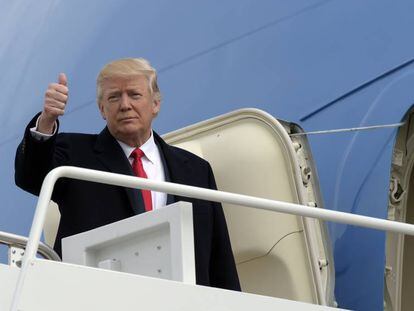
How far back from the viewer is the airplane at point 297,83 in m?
5.19

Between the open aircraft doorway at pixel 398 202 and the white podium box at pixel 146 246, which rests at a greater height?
the open aircraft doorway at pixel 398 202

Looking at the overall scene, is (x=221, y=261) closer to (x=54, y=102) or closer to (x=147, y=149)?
(x=147, y=149)

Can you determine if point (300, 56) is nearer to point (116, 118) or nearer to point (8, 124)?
point (116, 118)

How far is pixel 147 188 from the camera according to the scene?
3.58 m

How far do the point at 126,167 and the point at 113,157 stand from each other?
0.07m

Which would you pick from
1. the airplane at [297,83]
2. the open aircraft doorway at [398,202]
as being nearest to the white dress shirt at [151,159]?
the airplane at [297,83]

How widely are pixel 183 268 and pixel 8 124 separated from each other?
4250 mm

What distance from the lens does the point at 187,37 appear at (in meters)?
6.58

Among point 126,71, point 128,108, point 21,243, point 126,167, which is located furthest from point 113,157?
point 21,243

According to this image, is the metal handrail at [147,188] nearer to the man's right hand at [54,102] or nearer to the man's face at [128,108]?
the man's right hand at [54,102]

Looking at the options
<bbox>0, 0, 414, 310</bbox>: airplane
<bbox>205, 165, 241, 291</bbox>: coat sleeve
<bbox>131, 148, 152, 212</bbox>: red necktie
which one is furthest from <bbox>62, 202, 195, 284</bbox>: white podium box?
<bbox>0, 0, 414, 310</bbox>: airplane

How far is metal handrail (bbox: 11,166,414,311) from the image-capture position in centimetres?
337

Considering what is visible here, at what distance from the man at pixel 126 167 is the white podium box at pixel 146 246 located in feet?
1.61

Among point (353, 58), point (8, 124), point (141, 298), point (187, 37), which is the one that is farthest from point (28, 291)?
point (8, 124)
